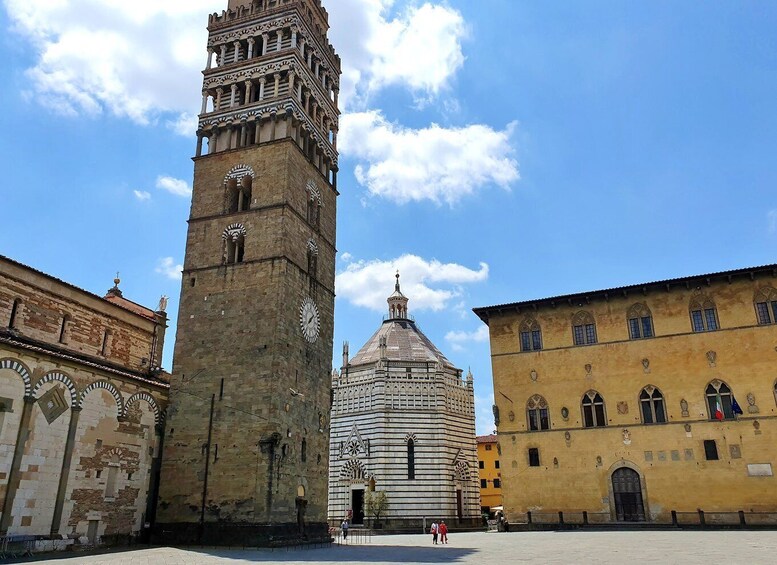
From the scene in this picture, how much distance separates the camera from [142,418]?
883 inches

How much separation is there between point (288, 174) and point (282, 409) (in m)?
9.63

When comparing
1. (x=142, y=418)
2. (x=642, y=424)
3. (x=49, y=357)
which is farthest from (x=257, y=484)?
(x=642, y=424)

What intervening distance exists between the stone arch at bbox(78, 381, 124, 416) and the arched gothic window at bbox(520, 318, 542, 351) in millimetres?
17960

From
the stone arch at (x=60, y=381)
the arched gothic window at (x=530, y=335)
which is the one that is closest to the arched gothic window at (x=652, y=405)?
the arched gothic window at (x=530, y=335)

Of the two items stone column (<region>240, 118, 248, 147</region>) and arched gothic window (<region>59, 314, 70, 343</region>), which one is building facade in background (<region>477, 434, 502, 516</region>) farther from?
arched gothic window (<region>59, 314, 70, 343</region>)

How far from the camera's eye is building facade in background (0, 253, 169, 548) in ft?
57.6

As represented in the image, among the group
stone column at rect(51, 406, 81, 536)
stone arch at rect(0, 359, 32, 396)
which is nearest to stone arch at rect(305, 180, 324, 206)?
stone column at rect(51, 406, 81, 536)

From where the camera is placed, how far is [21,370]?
17891 millimetres

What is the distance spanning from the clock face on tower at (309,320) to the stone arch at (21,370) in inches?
386

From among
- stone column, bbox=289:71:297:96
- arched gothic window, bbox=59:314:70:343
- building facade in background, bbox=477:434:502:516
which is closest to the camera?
arched gothic window, bbox=59:314:70:343

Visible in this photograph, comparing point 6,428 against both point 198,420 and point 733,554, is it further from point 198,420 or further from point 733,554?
point 733,554

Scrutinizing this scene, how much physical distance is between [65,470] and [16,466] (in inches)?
66.9

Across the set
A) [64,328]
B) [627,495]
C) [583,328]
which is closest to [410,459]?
[583,328]

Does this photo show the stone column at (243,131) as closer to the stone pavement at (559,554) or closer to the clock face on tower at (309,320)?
the clock face on tower at (309,320)
